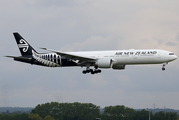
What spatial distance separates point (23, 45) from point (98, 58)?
61.0 feet

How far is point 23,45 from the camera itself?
69062 mm

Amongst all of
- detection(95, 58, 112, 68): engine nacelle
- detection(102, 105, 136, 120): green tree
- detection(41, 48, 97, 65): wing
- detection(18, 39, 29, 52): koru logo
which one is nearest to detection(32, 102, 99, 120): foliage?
detection(102, 105, 136, 120): green tree

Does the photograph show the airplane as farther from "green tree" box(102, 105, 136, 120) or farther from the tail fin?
"green tree" box(102, 105, 136, 120)

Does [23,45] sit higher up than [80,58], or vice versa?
[23,45]

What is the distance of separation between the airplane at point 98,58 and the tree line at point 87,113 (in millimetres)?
59195

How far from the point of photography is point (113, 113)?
5369 inches

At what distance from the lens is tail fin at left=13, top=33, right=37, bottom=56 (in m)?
68.0

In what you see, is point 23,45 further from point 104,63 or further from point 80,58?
point 104,63

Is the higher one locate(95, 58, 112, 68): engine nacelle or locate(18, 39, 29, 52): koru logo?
locate(18, 39, 29, 52): koru logo

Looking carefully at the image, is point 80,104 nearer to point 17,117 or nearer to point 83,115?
point 83,115

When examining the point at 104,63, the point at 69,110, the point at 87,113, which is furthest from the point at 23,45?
the point at 69,110

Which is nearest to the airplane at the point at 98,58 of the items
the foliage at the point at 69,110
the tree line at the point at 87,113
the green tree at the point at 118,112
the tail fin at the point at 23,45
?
the tail fin at the point at 23,45

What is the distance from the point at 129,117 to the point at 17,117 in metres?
45.3

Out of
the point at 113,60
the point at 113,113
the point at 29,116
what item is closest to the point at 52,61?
the point at 113,60
